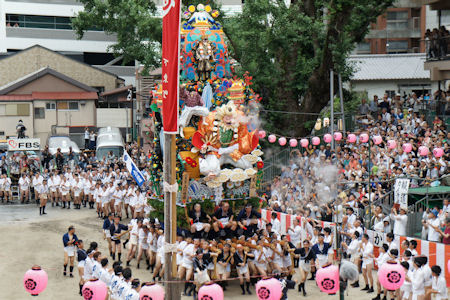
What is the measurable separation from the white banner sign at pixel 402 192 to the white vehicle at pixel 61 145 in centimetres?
2180

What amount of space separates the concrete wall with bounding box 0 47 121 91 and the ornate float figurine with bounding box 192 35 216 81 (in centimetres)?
3278

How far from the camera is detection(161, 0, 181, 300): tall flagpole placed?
36.4ft

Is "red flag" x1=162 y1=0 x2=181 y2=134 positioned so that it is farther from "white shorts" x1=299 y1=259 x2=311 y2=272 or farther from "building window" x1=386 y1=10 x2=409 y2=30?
"building window" x1=386 y1=10 x2=409 y2=30

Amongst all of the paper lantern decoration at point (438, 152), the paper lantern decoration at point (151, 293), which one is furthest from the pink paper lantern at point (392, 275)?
the paper lantern decoration at point (438, 152)

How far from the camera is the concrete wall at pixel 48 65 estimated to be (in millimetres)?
47812

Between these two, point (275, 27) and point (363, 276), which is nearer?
point (363, 276)

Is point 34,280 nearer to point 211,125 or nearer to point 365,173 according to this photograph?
point 211,125

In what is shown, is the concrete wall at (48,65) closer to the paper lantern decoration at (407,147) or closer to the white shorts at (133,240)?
the white shorts at (133,240)

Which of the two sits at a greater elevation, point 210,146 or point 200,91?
point 200,91

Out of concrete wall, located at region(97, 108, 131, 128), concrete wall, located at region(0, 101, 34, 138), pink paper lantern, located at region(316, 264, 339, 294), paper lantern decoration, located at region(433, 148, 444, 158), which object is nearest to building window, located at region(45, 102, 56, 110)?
concrete wall, located at region(0, 101, 34, 138)

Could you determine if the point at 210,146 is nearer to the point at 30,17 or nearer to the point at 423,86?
the point at 423,86

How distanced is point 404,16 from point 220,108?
30.3 meters

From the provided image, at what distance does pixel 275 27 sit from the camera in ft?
84.7

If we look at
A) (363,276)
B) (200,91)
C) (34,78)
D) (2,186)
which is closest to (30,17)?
(34,78)
